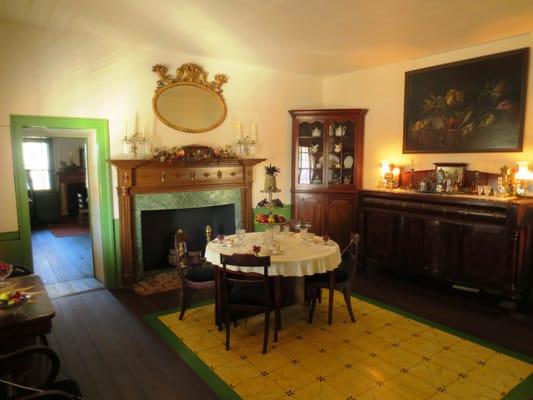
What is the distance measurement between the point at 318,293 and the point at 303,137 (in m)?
2.85

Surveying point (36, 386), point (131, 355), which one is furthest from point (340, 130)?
point (36, 386)

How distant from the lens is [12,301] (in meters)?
2.36

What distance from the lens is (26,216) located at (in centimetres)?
414

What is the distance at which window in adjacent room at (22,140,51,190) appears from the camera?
9782 mm

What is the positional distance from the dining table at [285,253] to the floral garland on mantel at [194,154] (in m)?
1.53

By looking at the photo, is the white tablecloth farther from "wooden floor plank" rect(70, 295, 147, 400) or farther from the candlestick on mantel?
the candlestick on mantel

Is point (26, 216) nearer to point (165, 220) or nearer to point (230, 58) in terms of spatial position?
point (165, 220)

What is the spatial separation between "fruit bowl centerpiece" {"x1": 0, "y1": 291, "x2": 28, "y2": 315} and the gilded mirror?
2.98m

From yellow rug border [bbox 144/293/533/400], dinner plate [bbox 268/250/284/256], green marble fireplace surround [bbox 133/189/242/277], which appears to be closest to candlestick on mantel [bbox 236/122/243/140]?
green marble fireplace surround [bbox 133/189/242/277]

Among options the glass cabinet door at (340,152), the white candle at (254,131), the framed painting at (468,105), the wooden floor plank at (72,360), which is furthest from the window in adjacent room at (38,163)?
the framed painting at (468,105)

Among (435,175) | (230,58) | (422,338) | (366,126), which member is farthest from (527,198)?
(230,58)

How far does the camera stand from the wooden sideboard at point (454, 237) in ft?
12.8

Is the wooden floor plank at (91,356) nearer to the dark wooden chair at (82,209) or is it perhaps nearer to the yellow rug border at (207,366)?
the yellow rug border at (207,366)

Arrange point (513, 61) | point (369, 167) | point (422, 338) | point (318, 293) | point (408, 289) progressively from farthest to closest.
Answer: point (369, 167) → point (408, 289) → point (513, 61) → point (318, 293) → point (422, 338)
